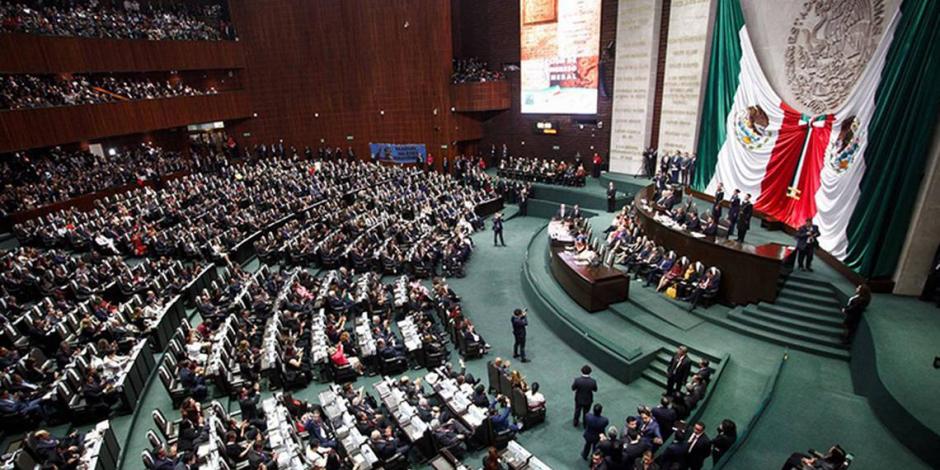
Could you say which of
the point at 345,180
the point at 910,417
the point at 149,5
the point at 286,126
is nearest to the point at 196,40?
the point at 149,5

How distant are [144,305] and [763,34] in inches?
754

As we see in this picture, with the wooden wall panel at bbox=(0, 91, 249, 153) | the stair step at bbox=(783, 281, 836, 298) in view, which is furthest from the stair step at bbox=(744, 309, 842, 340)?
the wooden wall panel at bbox=(0, 91, 249, 153)

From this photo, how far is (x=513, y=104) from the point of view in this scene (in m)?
28.1

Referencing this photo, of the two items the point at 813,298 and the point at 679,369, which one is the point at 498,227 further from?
the point at 679,369

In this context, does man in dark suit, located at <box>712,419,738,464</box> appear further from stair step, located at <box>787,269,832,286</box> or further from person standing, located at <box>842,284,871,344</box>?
stair step, located at <box>787,269,832,286</box>

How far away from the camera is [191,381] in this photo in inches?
380

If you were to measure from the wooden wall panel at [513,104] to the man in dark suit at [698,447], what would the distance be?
19413 millimetres

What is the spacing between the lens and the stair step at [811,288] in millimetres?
10159

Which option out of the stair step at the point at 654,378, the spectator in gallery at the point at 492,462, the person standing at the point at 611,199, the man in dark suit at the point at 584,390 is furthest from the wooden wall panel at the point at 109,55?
the stair step at the point at 654,378

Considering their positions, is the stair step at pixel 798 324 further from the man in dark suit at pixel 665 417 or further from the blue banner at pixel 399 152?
the blue banner at pixel 399 152

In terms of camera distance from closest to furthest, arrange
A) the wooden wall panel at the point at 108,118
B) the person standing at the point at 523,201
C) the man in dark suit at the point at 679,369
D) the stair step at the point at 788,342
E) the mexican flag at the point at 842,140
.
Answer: the man in dark suit at the point at 679,369, the stair step at the point at 788,342, the mexican flag at the point at 842,140, the wooden wall panel at the point at 108,118, the person standing at the point at 523,201

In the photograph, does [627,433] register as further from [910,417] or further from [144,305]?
[144,305]

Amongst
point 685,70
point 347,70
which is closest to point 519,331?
point 685,70

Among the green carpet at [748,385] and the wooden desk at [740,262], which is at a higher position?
the wooden desk at [740,262]
